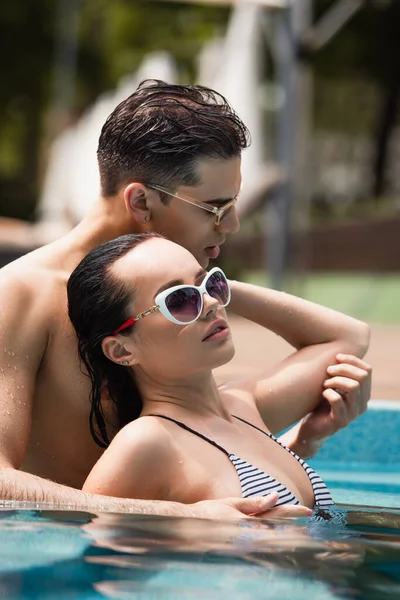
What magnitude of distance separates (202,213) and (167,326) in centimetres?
40

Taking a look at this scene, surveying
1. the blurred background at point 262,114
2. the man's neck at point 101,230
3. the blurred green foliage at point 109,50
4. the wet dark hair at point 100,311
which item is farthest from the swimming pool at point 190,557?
the blurred green foliage at point 109,50

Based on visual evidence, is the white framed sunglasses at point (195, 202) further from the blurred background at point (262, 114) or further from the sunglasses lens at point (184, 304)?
the blurred background at point (262, 114)

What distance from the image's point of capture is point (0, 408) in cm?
291

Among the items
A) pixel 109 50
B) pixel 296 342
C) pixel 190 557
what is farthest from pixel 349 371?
pixel 109 50

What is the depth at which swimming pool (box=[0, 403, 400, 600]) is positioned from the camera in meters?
2.19

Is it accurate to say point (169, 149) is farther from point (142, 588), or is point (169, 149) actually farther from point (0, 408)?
point (142, 588)

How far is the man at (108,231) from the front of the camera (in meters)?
3.00

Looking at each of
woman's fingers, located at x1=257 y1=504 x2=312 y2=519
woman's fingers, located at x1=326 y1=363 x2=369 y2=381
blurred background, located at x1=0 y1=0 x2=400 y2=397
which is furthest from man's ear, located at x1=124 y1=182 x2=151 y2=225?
blurred background, located at x1=0 y1=0 x2=400 y2=397

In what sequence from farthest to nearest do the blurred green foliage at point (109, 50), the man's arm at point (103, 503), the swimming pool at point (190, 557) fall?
the blurred green foliage at point (109, 50) → the man's arm at point (103, 503) → the swimming pool at point (190, 557)

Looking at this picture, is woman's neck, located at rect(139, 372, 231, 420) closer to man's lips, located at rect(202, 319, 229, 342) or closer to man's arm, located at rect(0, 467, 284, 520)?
man's lips, located at rect(202, 319, 229, 342)

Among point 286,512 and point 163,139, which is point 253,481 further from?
point 163,139

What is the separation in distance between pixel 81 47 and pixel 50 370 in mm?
24081

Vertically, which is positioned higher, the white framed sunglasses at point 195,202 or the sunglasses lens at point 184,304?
the white framed sunglasses at point 195,202

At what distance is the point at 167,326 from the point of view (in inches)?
116
